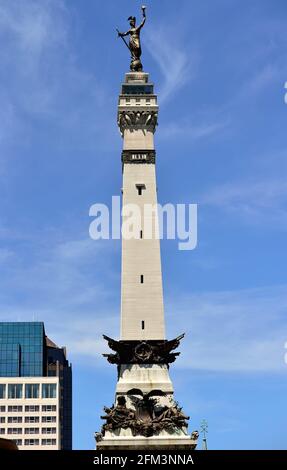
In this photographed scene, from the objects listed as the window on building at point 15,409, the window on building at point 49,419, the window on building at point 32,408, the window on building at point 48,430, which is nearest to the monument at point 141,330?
the window on building at point 48,430

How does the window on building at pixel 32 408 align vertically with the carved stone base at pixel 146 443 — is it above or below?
above

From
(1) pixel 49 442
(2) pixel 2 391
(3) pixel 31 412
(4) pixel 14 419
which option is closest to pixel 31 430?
(3) pixel 31 412

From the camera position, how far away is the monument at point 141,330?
87812 millimetres

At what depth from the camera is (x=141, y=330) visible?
93.4 metres

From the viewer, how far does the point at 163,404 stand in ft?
294

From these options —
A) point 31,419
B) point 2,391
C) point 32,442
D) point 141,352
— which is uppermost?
point 2,391

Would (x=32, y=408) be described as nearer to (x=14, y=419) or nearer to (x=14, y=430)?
(x=14, y=419)

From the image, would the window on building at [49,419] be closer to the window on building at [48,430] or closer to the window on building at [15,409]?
the window on building at [48,430]

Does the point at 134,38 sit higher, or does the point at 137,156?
the point at 134,38

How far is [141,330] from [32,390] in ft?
332

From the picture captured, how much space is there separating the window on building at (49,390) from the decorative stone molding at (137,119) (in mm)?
99699

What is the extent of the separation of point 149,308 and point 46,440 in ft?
318

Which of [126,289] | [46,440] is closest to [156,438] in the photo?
[126,289]
